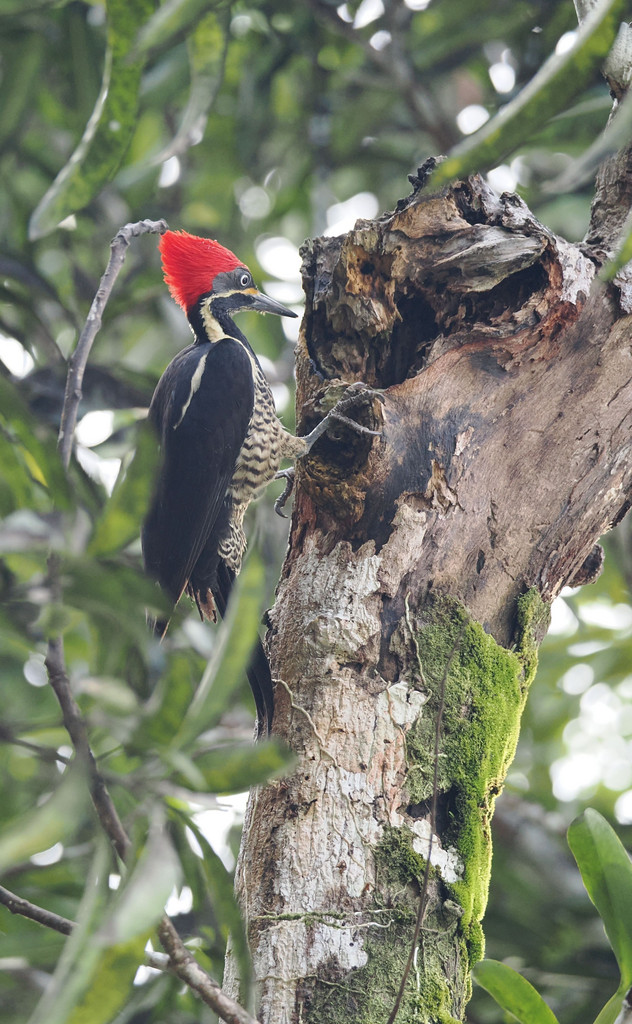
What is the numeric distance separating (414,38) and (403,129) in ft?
1.24

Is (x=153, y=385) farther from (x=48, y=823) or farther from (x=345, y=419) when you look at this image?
(x=48, y=823)

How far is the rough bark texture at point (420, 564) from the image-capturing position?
134 cm

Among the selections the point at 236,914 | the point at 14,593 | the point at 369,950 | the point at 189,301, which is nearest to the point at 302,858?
the point at 369,950

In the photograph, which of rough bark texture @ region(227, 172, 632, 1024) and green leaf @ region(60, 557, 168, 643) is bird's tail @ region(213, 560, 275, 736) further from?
green leaf @ region(60, 557, 168, 643)

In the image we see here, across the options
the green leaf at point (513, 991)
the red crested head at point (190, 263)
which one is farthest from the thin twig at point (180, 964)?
the red crested head at point (190, 263)

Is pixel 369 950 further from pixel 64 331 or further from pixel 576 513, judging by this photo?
pixel 64 331

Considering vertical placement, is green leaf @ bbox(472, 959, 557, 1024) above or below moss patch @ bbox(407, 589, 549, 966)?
below

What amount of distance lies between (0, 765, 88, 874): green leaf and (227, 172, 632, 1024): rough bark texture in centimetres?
52

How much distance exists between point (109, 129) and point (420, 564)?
888 millimetres

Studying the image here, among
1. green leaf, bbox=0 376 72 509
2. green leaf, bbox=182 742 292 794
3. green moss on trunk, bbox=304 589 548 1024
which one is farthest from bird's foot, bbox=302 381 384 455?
green leaf, bbox=182 742 292 794

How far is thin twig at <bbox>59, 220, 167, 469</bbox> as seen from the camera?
112 centimetres

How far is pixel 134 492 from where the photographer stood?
956 mm

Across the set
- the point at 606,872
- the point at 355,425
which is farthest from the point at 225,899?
the point at 355,425

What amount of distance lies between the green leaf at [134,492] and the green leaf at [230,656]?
13 centimetres
